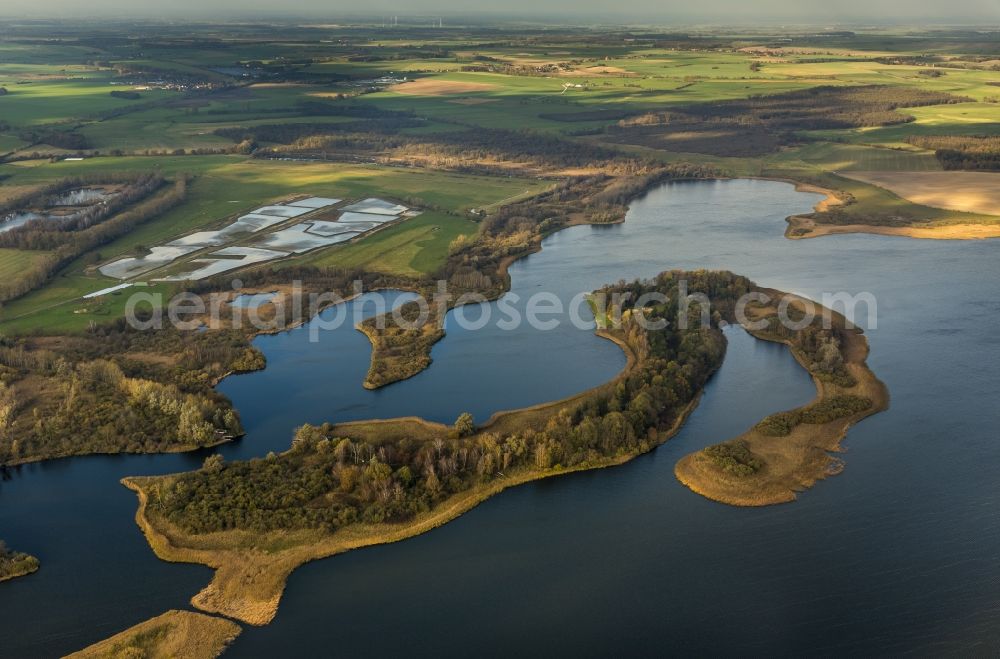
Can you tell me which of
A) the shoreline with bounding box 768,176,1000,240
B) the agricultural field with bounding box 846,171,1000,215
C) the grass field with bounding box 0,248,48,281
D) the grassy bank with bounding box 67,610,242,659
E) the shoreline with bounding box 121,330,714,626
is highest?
the agricultural field with bounding box 846,171,1000,215

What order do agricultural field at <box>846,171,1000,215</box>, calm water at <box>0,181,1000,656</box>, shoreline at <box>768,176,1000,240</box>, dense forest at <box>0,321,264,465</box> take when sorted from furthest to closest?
agricultural field at <box>846,171,1000,215</box>, shoreline at <box>768,176,1000,240</box>, dense forest at <box>0,321,264,465</box>, calm water at <box>0,181,1000,656</box>

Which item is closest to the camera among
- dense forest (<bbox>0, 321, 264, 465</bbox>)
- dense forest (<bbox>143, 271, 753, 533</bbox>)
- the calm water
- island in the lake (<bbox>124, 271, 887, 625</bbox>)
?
the calm water

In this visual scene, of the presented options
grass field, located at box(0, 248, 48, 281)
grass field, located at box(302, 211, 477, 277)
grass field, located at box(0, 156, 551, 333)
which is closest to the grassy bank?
grass field, located at box(0, 156, 551, 333)

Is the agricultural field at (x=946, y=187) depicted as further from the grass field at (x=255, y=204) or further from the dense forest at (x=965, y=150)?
the grass field at (x=255, y=204)

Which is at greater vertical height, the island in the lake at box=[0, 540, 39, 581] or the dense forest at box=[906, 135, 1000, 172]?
the dense forest at box=[906, 135, 1000, 172]

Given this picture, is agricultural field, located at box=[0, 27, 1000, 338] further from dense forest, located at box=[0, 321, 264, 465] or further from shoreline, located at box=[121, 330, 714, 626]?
shoreline, located at box=[121, 330, 714, 626]

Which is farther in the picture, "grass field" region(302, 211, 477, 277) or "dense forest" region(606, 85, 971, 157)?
"dense forest" region(606, 85, 971, 157)

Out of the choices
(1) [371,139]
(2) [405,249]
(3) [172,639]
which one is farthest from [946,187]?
(3) [172,639]
